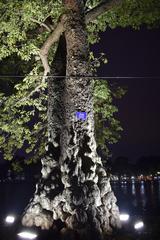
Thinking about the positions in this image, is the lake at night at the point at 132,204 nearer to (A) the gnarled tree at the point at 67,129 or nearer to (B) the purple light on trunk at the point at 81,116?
(A) the gnarled tree at the point at 67,129

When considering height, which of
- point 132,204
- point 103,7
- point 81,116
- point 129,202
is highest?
point 103,7

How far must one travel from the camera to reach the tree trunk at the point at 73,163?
9.62 m

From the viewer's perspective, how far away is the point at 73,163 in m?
10.1

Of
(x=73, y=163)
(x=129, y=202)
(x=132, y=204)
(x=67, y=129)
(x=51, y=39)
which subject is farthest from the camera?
(x=129, y=202)

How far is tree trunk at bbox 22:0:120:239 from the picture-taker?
379 inches

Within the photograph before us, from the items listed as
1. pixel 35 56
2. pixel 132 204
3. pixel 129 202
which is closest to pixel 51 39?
pixel 35 56

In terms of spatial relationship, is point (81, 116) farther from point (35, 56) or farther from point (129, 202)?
point (129, 202)

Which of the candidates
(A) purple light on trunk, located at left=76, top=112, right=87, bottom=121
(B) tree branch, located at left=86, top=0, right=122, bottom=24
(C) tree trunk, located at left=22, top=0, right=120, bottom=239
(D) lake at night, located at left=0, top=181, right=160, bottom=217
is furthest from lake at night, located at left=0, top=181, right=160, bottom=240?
(B) tree branch, located at left=86, top=0, right=122, bottom=24

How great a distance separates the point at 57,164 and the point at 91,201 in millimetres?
1638

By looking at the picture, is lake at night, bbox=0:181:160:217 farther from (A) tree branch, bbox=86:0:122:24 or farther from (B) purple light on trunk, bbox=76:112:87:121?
(A) tree branch, bbox=86:0:122:24

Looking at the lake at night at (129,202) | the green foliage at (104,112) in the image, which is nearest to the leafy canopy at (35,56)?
the green foliage at (104,112)

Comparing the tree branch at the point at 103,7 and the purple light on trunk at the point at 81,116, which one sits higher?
the tree branch at the point at 103,7

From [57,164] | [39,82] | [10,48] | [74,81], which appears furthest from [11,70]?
[57,164]

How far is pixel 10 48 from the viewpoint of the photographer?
11344 mm
